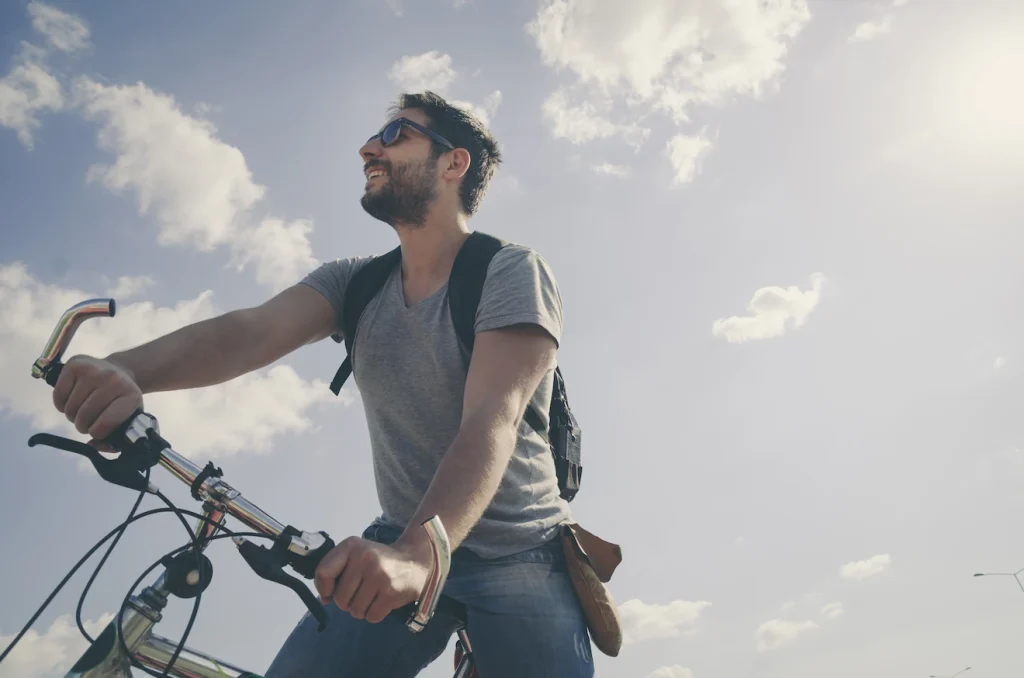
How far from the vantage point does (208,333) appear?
3373mm

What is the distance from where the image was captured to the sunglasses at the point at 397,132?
438 cm

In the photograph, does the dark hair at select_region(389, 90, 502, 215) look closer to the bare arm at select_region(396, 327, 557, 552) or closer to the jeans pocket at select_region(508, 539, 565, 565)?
the bare arm at select_region(396, 327, 557, 552)

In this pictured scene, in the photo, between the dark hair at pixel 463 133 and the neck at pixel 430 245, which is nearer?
the neck at pixel 430 245

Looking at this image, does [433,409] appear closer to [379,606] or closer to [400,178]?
[400,178]

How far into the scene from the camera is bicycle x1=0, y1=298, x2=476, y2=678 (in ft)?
6.86

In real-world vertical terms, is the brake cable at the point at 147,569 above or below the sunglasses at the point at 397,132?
below

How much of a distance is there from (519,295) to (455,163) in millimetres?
1632

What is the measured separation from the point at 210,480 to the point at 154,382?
946 millimetres

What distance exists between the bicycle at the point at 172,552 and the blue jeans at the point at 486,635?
634mm

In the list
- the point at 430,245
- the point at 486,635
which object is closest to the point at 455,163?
the point at 430,245

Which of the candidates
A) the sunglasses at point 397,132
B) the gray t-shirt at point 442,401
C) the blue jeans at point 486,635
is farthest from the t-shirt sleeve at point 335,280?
the blue jeans at point 486,635

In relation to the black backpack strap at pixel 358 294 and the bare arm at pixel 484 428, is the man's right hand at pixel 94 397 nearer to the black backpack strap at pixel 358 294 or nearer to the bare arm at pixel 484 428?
the bare arm at pixel 484 428

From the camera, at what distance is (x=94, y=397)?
7.69 feet

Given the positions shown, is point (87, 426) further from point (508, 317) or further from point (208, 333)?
point (508, 317)
